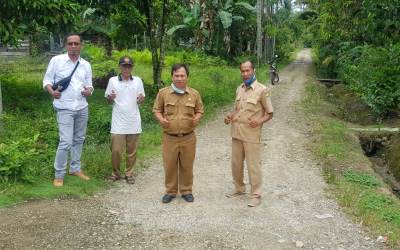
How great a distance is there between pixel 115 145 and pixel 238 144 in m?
1.71

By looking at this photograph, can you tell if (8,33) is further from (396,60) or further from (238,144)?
(396,60)

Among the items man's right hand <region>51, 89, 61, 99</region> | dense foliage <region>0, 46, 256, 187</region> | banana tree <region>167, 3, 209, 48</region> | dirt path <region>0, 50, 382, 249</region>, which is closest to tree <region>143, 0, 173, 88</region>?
dense foliage <region>0, 46, 256, 187</region>

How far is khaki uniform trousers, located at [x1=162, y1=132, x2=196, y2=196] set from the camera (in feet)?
20.0

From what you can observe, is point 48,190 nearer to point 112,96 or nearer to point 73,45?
point 112,96

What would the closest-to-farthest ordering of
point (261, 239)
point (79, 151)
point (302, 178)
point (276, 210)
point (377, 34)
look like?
point (261, 239) → point (276, 210) → point (79, 151) → point (302, 178) → point (377, 34)

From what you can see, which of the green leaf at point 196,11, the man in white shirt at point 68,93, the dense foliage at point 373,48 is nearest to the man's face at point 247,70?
the man in white shirt at point 68,93

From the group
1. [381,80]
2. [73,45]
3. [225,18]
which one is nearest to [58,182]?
[73,45]

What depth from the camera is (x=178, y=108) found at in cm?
595

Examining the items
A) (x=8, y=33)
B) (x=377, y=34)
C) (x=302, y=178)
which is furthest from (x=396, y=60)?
(x=8, y=33)

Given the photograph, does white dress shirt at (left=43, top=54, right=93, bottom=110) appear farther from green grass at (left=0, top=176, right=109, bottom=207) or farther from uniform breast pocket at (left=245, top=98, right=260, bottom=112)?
uniform breast pocket at (left=245, top=98, right=260, bottom=112)

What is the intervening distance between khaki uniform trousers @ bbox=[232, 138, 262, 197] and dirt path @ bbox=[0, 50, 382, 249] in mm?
249

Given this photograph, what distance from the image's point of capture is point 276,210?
618cm

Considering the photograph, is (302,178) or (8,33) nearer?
(302,178)

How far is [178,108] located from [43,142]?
3509mm
